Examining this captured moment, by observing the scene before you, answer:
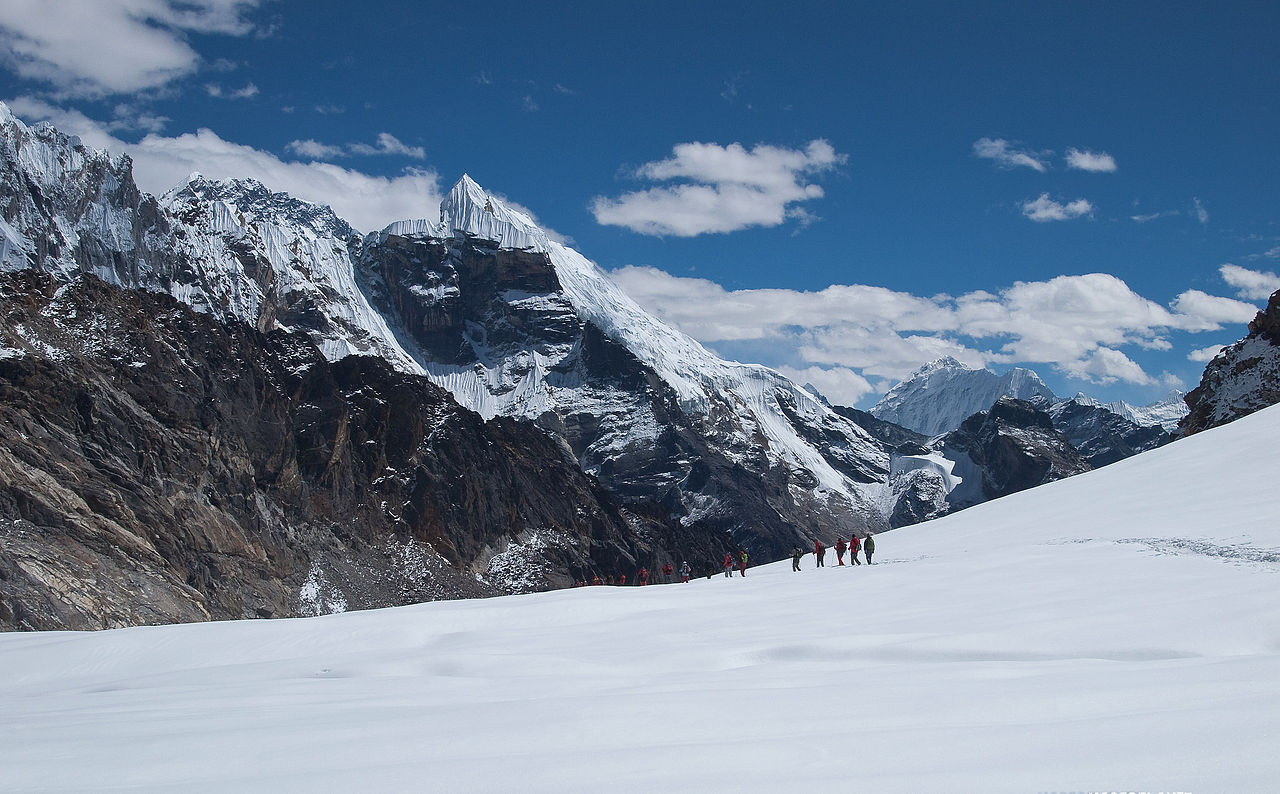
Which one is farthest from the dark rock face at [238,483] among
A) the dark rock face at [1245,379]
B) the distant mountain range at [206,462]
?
the dark rock face at [1245,379]

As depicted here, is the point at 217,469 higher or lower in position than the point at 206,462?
lower

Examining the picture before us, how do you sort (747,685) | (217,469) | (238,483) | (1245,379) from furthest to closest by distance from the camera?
1. (238,483)
2. (217,469)
3. (1245,379)
4. (747,685)

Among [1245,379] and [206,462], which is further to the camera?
[206,462]

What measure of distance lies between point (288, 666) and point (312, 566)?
3184 inches

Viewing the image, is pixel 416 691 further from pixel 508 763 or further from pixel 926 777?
pixel 926 777

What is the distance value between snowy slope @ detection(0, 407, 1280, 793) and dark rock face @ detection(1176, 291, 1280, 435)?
44.8 metres

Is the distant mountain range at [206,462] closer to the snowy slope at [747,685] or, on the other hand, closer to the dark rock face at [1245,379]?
the dark rock face at [1245,379]

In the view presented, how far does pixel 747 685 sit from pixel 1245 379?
6616 cm

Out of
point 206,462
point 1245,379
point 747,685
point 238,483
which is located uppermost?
point 1245,379

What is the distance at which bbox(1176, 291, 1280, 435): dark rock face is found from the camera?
2394 inches

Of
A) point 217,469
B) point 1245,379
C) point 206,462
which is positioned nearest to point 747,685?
point 1245,379

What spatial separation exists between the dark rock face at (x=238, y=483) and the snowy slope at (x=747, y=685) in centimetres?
4009

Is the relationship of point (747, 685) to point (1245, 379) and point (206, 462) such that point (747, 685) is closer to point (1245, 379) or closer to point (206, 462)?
point (1245, 379)

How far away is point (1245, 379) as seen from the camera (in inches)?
2490
